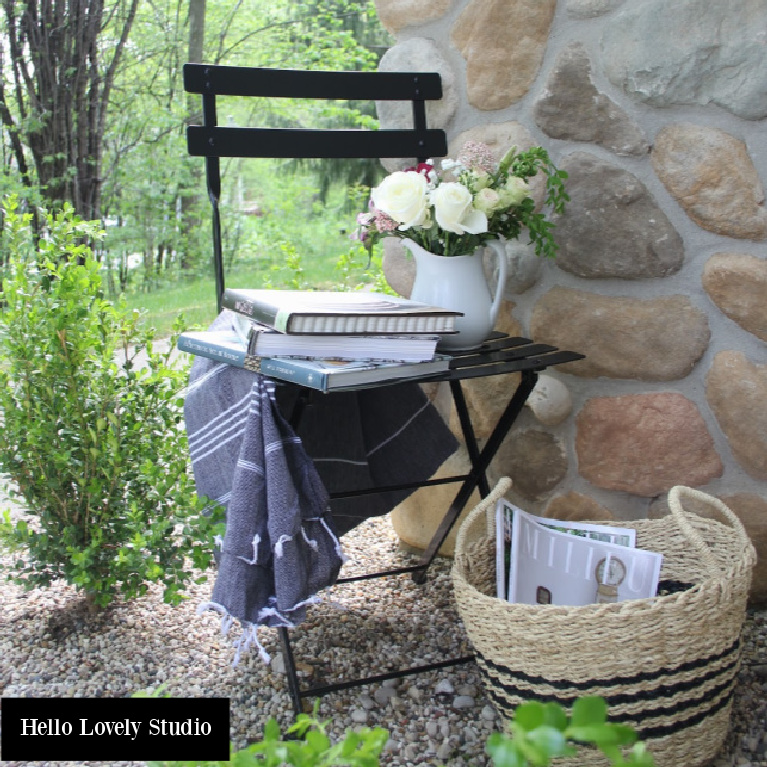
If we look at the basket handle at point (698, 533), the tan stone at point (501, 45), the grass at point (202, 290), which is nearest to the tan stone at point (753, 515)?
the basket handle at point (698, 533)

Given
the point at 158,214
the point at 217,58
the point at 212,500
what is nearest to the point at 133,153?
the point at 158,214

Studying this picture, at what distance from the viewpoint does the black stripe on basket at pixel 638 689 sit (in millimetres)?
1258

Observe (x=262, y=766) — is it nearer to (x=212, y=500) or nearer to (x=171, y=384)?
(x=212, y=500)

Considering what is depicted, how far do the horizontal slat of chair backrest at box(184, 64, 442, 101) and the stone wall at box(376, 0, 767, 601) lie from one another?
0.08 m

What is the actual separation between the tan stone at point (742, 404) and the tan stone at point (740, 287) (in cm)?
7

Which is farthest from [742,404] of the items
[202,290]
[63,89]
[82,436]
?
[202,290]

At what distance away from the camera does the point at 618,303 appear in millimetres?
1724

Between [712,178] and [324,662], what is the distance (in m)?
1.14

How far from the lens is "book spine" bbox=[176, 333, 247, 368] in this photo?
4.76ft

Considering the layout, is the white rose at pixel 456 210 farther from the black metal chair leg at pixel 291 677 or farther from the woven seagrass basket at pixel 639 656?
the black metal chair leg at pixel 291 677

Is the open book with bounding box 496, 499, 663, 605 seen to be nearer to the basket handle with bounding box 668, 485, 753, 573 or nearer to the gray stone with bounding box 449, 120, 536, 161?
the basket handle with bounding box 668, 485, 753, 573

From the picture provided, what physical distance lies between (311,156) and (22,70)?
2476 mm

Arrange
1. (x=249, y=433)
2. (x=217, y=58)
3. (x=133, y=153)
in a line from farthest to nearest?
(x=217, y=58)
(x=133, y=153)
(x=249, y=433)

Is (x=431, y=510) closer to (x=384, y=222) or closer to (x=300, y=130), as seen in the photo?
(x=384, y=222)
